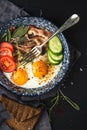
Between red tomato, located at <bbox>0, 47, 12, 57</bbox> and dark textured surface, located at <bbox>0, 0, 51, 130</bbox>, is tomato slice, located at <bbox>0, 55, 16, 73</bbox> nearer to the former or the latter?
red tomato, located at <bbox>0, 47, 12, 57</bbox>

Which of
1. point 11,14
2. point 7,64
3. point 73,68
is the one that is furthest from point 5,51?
point 73,68

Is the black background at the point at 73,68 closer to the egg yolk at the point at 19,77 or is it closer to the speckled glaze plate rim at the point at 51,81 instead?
the speckled glaze plate rim at the point at 51,81

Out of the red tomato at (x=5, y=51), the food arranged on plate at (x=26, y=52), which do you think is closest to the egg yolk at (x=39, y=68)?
the food arranged on plate at (x=26, y=52)
